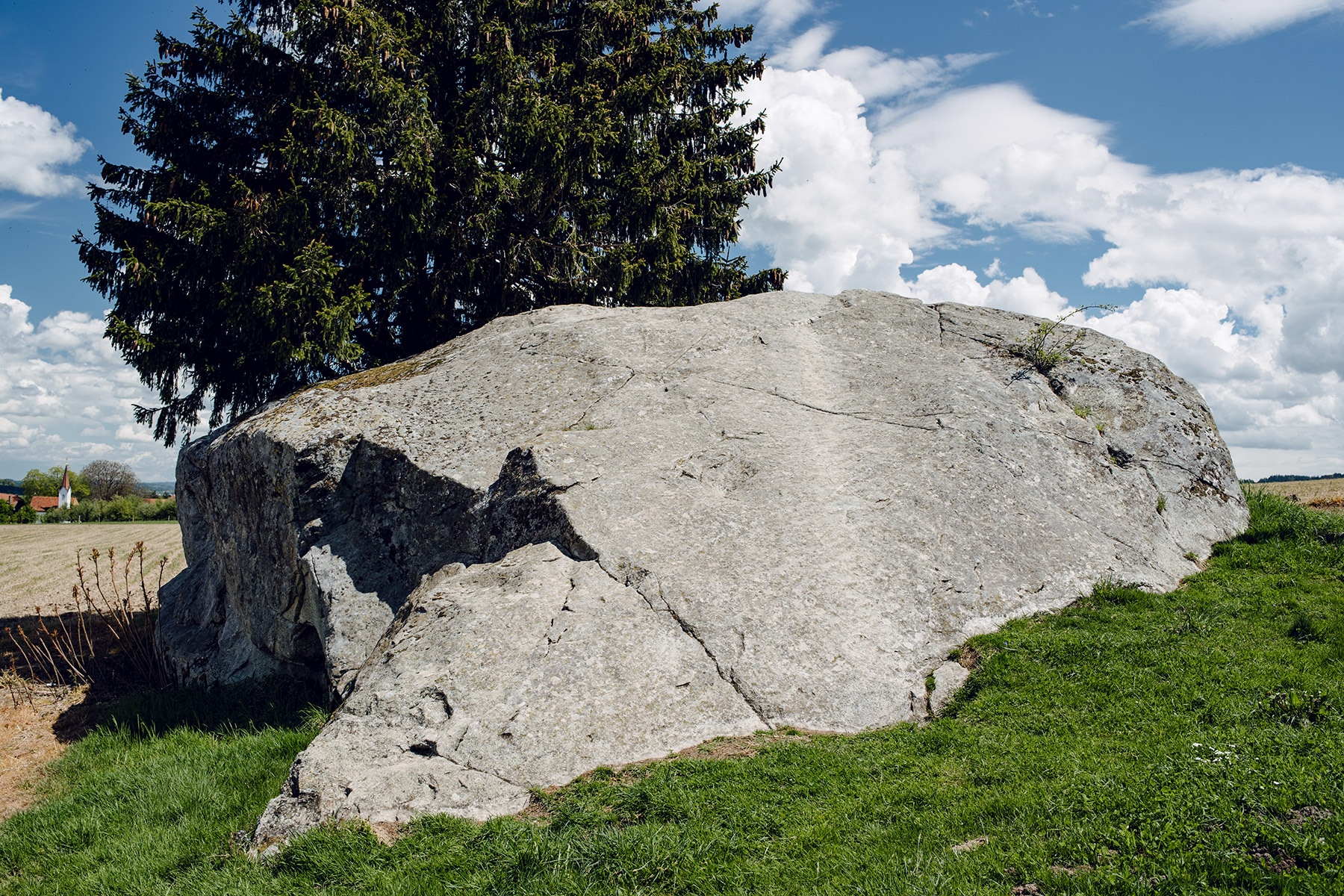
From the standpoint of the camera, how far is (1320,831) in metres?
4.02

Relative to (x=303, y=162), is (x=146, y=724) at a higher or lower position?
lower

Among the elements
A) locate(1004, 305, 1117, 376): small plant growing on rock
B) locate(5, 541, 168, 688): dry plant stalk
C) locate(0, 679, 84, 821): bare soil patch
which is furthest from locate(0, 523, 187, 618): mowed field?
locate(1004, 305, 1117, 376): small plant growing on rock

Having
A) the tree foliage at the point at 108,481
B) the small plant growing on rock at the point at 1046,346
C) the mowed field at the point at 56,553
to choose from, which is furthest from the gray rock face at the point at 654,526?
the tree foliage at the point at 108,481

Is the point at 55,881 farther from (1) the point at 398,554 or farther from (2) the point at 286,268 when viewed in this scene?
(2) the point at 286,268

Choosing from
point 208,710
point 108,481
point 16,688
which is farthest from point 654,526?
point 108,481

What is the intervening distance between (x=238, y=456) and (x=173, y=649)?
3663mm

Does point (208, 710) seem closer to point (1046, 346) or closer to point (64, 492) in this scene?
point (1046, 346)

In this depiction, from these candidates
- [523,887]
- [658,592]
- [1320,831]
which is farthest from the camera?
[658,592]

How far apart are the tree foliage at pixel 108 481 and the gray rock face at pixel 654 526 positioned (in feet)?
255

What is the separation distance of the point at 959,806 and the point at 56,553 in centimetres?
3960

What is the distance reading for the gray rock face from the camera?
21.4ft

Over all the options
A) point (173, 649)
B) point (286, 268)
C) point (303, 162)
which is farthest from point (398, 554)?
point (303, 162)

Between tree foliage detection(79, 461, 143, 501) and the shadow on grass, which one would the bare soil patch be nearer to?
the shadow on grass

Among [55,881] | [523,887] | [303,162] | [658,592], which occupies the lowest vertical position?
[55,881]
